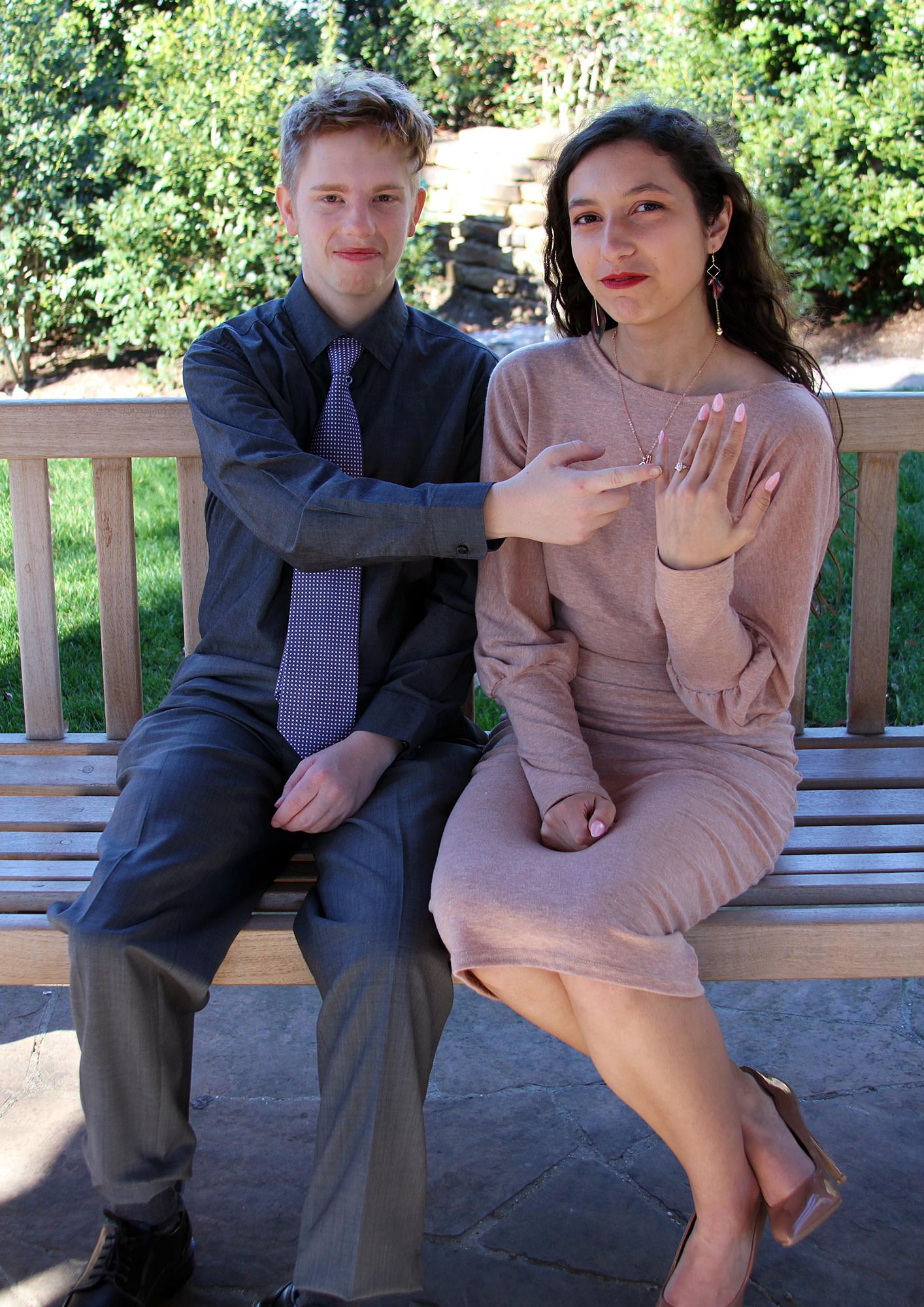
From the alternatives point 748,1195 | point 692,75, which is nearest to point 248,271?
point 692,75

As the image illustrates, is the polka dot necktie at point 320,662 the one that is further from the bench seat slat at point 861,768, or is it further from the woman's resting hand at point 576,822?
the bench seat slat at point 861,768

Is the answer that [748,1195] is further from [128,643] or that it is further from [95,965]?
[128,643]

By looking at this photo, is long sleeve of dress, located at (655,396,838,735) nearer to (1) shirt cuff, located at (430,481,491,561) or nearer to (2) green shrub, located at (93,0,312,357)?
(1) shirt cuff, located at (430,481,491,561)

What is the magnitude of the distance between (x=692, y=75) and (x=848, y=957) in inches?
320

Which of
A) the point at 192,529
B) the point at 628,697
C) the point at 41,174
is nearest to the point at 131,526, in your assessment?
the point at 192,529

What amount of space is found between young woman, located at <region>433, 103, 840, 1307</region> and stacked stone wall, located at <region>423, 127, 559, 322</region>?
7.27 m

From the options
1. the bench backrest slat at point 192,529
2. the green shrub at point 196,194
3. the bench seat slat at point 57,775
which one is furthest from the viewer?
the green shrub at point 196,194

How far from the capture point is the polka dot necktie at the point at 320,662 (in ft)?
7.75

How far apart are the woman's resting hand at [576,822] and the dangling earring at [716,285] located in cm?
88

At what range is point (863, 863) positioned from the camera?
2.29 meters

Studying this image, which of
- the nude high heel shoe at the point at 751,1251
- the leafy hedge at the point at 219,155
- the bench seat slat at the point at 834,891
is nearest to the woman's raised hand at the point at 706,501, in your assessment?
the bench seat slat at the point at 834,891

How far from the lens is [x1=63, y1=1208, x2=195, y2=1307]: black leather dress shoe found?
2.03m

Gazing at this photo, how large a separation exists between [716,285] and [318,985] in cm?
136

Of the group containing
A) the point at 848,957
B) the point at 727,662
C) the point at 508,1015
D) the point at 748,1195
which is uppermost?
the point at 727,662
